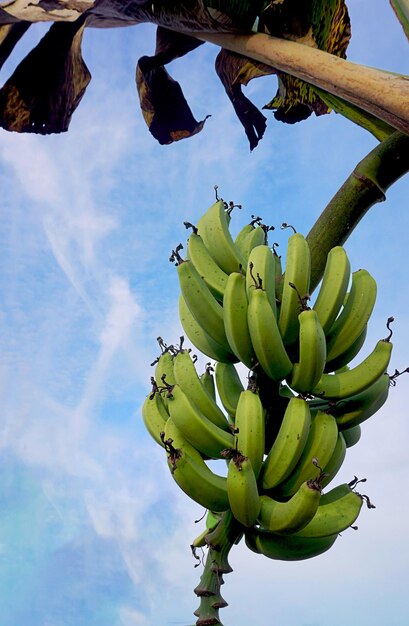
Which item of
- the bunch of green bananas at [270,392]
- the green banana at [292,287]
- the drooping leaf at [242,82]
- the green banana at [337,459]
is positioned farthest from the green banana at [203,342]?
the drooping leaf at [242,82]

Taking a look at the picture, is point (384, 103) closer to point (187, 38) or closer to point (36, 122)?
point (187, 38)

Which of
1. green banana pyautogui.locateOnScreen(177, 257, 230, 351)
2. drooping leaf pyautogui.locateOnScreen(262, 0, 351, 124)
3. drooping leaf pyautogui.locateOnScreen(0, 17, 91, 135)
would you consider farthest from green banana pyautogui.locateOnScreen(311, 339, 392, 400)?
drooping leaf pyautogui.locateOnScreen(0, 17, 91, 135)

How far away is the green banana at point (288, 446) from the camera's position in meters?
1.80

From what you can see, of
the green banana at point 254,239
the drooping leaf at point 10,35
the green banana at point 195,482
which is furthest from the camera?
the drooping leaf at point 10,35

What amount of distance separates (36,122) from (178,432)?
189cm

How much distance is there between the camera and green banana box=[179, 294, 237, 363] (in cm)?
214

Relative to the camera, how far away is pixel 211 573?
177 centimetres

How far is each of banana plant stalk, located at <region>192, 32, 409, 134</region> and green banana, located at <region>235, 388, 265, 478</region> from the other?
91cm

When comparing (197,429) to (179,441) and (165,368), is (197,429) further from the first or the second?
(165,368)

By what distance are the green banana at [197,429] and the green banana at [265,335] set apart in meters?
0.24

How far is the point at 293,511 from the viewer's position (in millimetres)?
1695

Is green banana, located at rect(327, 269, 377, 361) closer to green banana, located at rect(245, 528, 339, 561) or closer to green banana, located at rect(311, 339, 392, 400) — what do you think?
green banana, located at rect(311, 339, 392, 400)

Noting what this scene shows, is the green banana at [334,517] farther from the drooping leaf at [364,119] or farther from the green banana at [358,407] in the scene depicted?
the drooping leaf at [364,119]

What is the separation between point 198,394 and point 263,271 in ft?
1.41
